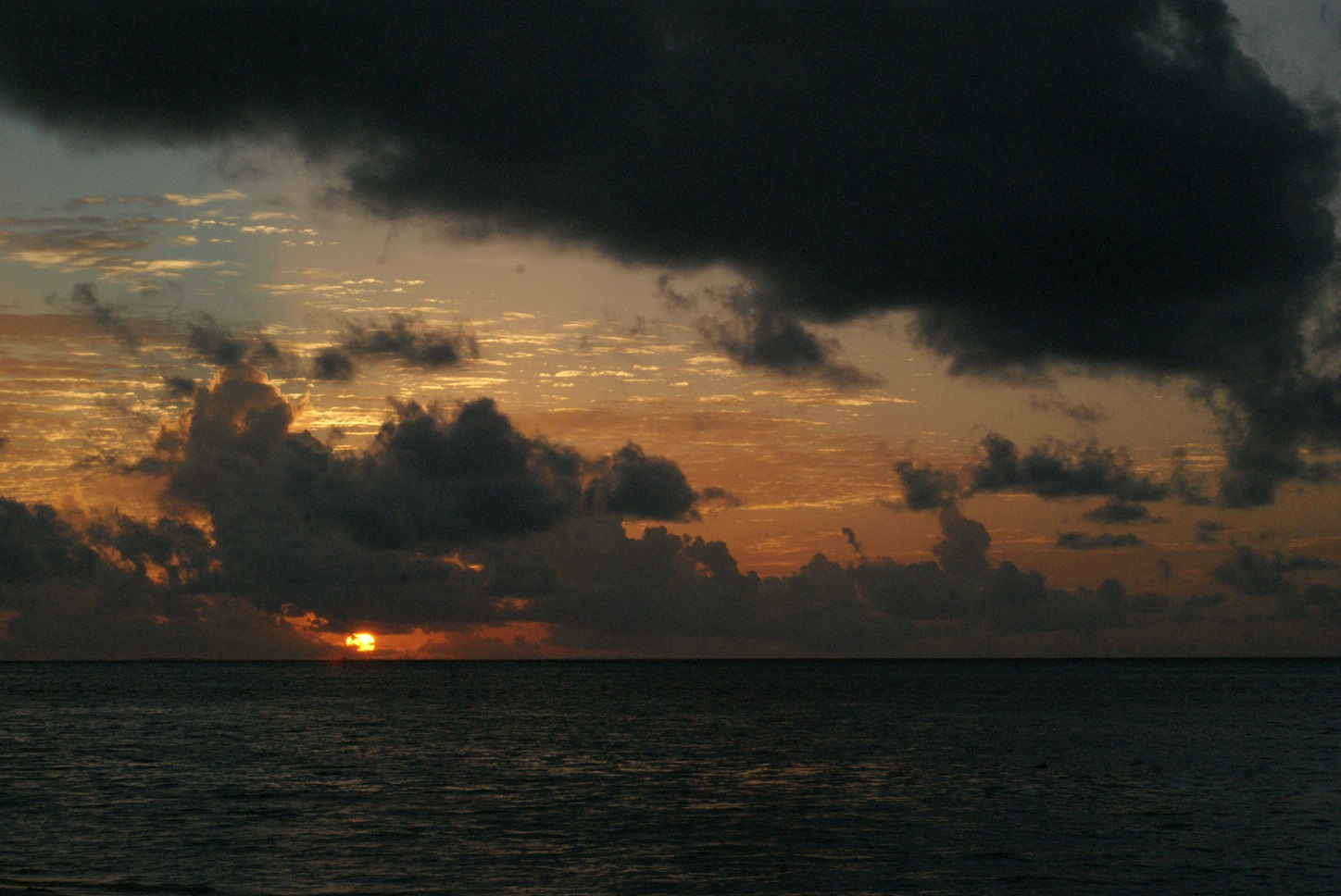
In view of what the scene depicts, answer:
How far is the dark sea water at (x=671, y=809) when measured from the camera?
136 feet

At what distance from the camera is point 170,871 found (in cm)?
4153

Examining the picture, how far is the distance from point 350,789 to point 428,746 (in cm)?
2832

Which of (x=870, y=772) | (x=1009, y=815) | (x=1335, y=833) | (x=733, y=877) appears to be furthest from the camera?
(x=870, y=772)

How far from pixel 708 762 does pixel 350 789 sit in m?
24.7

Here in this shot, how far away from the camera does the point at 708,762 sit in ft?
257

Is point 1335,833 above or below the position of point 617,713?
above


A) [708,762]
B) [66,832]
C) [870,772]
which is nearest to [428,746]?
[708,762]

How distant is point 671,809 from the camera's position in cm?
5650

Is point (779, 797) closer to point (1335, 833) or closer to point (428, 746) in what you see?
point (1335, 833)

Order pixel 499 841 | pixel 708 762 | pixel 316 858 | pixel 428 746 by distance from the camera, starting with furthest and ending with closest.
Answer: pixel 428 746 → pixel 708 762 → pixel 499 841 → pixel 316 858

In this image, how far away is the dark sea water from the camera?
41.5m

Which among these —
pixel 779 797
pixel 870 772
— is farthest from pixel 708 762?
pixel 779 797

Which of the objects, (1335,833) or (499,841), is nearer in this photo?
(499,841)

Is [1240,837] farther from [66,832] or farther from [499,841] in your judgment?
[66,832]
